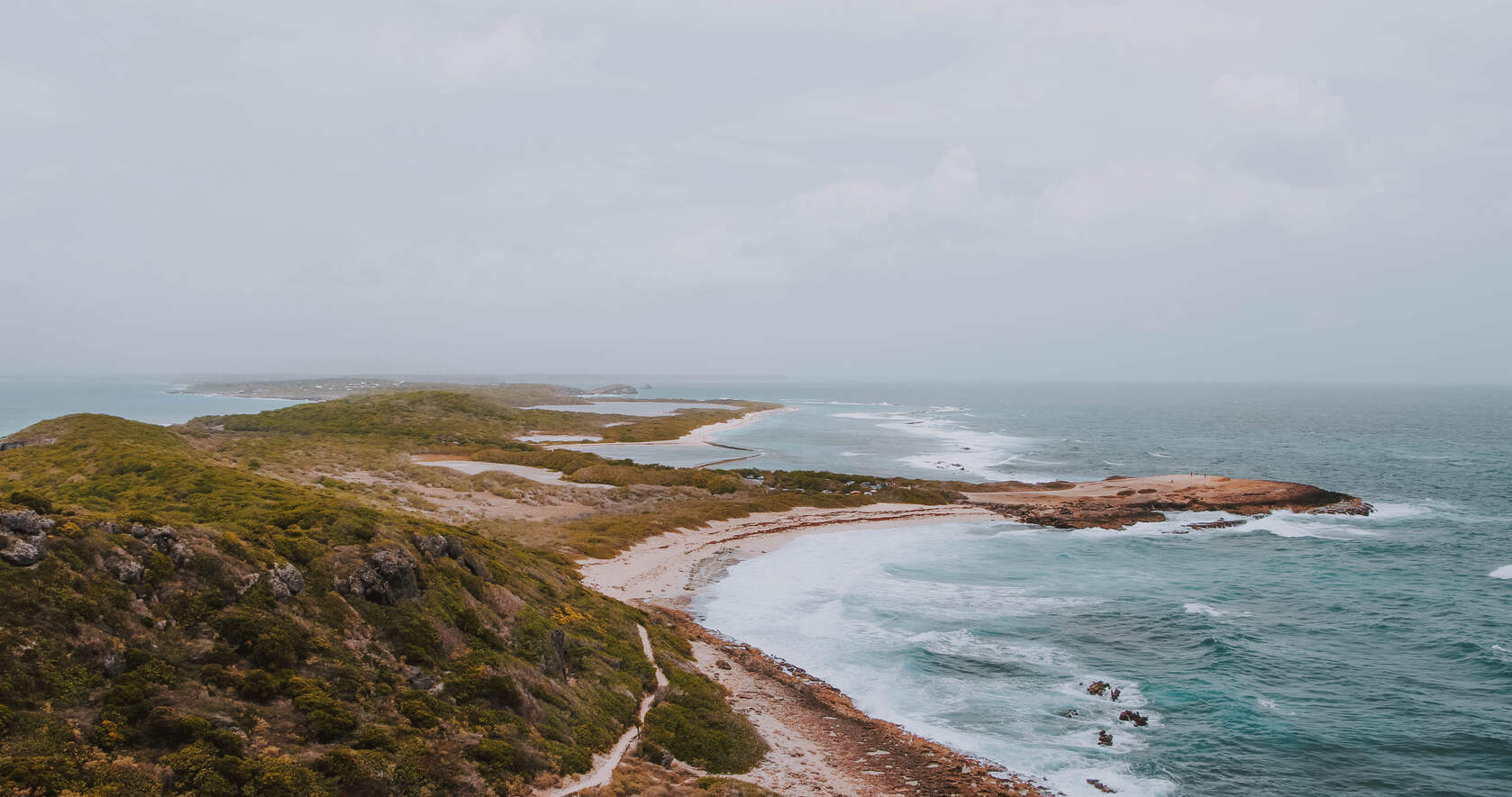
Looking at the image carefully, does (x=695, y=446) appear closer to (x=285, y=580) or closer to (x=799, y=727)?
(x=799, y=727)

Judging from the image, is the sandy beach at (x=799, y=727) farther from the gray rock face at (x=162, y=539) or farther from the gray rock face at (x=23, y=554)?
the gray rock face at (x=23, y=554)

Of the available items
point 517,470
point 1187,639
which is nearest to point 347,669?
point 1187,639

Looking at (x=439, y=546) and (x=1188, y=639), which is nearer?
(x=439, y=546)

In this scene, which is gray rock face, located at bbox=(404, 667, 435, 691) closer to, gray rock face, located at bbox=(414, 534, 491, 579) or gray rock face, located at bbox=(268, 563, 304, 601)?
gray rock face, located at bbox=(268, 563, 304, 601)

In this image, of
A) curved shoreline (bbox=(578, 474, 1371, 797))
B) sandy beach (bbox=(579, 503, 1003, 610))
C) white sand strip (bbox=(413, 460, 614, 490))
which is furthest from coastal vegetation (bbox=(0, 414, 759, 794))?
white sand strip (bbox=(413, 460, 614, 490))

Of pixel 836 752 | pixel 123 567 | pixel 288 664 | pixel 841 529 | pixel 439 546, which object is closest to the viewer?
pixel 123 567

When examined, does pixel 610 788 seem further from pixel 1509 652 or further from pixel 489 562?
pixel 1509 652

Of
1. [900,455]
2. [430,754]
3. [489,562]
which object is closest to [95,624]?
[430,754]

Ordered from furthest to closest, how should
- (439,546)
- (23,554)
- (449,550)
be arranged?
(449,550)
(439,546)
(23,554)
